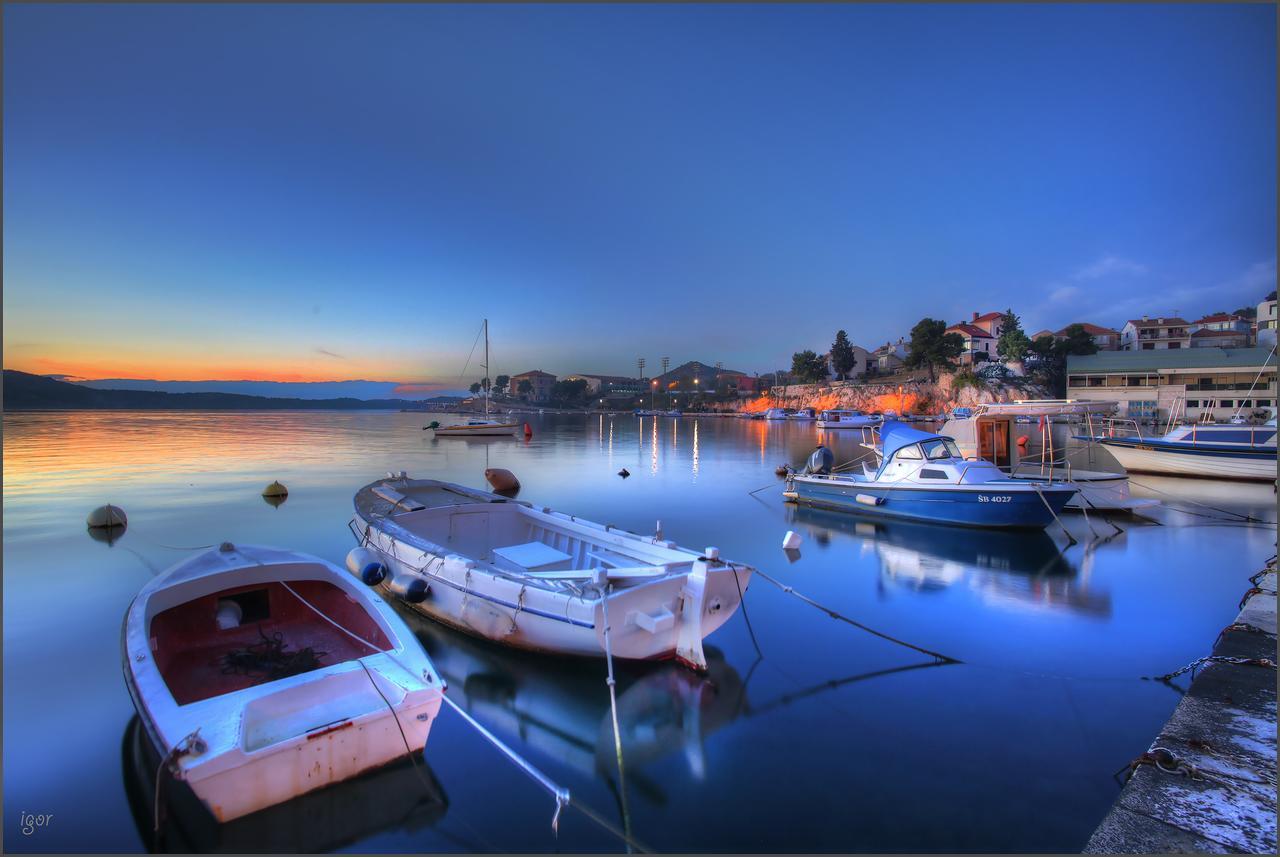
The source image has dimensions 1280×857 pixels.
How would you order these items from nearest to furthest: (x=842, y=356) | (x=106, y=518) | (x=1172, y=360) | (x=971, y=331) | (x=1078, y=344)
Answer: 1. (x=106, y=518)
2. (x=1172, y=360)
3. (x=1078, y=344)
4. (x=971, y=331)
5. (x=842, y=356)

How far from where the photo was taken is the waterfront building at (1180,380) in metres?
45.4

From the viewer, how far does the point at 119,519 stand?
52.3 feet

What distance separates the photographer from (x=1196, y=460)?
23.1m

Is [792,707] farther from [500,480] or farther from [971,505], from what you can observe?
[500,480]

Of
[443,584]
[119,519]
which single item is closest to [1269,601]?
[443,584]

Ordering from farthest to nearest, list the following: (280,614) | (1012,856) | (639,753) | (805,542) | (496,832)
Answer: (805,542)
(280,614)
(639,753)
(496,832)
(1012,856)

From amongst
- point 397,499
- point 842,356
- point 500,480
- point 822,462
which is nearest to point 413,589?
point 397,499

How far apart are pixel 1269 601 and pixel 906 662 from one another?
16.7 feet

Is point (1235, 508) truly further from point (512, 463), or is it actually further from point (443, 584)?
point (512, 463)

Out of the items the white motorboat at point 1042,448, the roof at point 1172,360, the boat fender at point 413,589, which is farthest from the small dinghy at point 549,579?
the roof at point 1172,360

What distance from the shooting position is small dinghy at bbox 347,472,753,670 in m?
6.31

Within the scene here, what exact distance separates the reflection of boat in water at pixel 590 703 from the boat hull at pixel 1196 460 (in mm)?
25827

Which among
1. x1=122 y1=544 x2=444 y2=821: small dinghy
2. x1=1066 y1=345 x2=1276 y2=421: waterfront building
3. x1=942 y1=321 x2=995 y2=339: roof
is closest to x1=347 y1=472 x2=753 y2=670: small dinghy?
x1=122 y1=544 x2=444 y2=821: small dinghy

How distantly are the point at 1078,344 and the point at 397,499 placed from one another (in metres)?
86.1
